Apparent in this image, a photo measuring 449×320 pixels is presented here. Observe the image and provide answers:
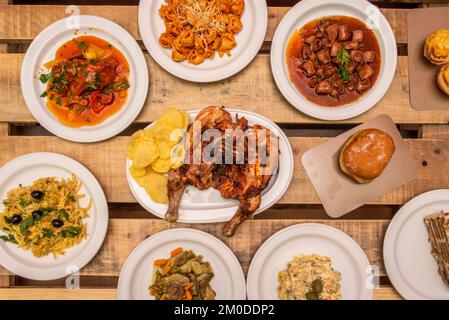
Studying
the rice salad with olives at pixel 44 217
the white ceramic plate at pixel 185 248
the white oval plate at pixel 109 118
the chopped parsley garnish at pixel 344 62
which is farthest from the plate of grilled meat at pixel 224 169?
the chopped parsley garnish at pixel 344 62

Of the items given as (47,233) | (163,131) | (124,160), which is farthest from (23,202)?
(163,131)

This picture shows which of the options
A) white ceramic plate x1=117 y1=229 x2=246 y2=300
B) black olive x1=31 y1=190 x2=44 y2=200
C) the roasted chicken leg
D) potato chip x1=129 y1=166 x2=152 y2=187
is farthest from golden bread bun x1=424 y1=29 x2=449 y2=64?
black olive x1=31 y1=190 x2=44 y2=200

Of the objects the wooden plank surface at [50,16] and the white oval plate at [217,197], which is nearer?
the white oval plate at [217,197]

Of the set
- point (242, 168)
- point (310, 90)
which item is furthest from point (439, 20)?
point (242, 168)

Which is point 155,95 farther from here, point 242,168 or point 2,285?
point 2,285

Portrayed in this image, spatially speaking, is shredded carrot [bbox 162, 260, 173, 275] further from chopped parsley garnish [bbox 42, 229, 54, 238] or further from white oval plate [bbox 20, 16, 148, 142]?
white oval plate [bbox 20, 16, 148, 142]

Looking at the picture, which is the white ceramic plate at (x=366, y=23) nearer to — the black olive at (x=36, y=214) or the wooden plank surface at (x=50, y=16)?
the wooden plank surface at (x=50, y=16)

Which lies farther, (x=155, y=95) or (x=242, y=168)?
(x=155, y=95)

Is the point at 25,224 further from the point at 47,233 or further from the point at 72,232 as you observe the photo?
the point at 72,232
